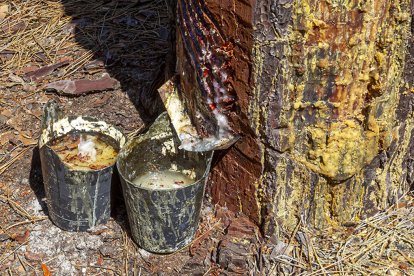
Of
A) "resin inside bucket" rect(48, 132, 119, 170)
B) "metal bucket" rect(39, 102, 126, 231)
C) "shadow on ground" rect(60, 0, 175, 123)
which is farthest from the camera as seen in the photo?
"shadow on ground" rect(60, 0, 175, 123)

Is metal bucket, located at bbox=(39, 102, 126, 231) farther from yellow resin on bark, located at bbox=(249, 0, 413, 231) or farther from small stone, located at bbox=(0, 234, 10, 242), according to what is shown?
yellow resin on bark, located at bbox=(249, 0, 413, 231)

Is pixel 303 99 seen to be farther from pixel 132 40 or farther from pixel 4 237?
pixel 132 40

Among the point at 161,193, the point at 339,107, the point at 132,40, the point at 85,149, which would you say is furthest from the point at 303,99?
the point at 132,40

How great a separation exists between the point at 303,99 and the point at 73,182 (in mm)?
969

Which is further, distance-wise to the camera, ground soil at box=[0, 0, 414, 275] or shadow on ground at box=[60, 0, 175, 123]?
shadow on ground at box=[60, 0, 175, 123]

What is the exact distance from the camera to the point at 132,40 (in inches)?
158

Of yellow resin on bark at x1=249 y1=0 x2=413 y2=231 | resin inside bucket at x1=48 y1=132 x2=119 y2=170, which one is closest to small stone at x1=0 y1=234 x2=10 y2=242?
resin inside bucket at x1=48 y1=132 x2=119 y2=170

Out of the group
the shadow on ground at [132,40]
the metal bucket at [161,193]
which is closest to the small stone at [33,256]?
the metal bucket at [161,193]

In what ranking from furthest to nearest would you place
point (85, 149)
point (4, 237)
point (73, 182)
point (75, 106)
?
1. point (75, 106)
2. point (85, 149)
3. point (4, 237)
4. point (73, 182)

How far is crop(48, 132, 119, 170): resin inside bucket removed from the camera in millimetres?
3109

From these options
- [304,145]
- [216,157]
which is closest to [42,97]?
Answer: [216,157]

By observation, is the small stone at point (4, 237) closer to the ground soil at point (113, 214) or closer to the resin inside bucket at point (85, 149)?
the ground soil at point (113, 214)

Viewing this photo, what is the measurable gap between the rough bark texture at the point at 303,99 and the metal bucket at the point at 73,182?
1.46 feet

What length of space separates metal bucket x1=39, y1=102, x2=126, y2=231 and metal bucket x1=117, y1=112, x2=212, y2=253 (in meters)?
0.10
